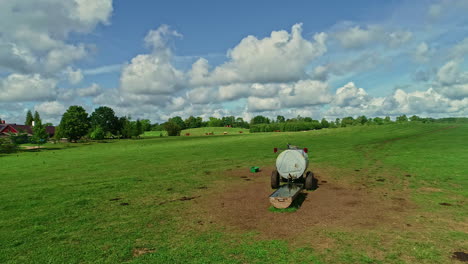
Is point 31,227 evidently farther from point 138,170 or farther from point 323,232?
point 138,170

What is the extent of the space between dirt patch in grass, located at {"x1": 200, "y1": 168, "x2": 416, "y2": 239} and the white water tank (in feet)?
5.11

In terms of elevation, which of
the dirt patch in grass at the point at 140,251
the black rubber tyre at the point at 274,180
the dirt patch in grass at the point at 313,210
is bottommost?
the dirt patch in grass at the point at 313,210

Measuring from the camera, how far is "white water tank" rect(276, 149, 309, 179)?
16594 millimetres

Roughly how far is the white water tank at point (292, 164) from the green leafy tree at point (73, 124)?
84.0 m

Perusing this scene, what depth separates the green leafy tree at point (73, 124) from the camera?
8019 cm

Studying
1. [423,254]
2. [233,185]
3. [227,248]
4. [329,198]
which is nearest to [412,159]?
[329,198]

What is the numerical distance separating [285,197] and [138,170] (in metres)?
18.4

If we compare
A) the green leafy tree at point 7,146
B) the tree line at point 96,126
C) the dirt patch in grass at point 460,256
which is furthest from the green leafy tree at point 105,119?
the dirt patch in grass at point 460,256

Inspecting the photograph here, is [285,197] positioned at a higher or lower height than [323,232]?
higher

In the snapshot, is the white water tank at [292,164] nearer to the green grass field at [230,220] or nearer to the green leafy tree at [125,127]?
the green grass field at [230,220]

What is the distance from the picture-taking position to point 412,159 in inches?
1111

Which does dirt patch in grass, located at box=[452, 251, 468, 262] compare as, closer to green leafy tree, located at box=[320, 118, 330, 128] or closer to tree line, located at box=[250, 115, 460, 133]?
tree line, located at box=[250, 115, 460, 133]

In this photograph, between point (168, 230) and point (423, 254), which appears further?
point (168, 230)

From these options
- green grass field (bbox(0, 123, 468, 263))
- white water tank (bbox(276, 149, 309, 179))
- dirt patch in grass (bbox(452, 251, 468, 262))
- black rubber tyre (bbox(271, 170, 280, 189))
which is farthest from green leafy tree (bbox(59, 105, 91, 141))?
dirt patch in grass (bbox(452, 251, 468, 262))
